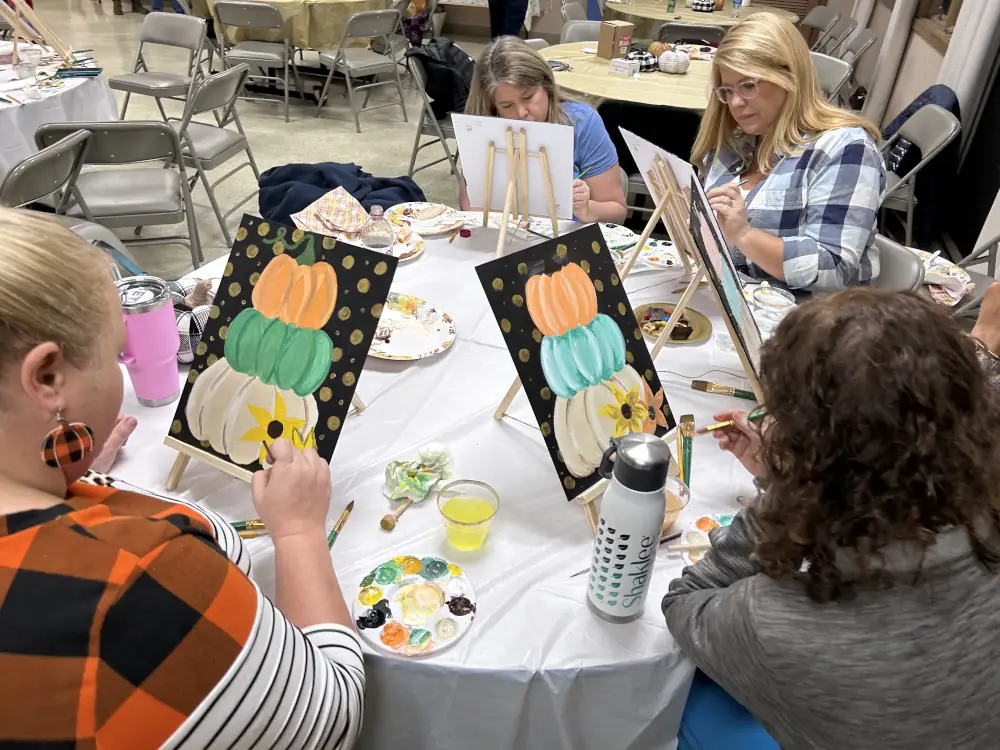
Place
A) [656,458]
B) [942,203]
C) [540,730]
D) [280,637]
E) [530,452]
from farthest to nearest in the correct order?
[942,203] < [530,452] < [540,730] < [656,458] < [280,637]

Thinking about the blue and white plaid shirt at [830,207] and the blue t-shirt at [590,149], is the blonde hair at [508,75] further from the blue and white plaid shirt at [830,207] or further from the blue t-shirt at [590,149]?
the blue and white plaid shirt at [830,207]

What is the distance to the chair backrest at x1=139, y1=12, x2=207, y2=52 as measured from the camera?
173 inches

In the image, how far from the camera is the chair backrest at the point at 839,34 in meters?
5.75

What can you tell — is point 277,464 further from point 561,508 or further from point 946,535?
point 946,535

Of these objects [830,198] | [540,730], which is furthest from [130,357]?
[830,198]

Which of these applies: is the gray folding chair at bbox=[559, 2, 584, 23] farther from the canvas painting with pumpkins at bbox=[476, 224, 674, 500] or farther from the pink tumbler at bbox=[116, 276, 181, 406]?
the pink tumbler at bbox=[116, 276, 181, 406]

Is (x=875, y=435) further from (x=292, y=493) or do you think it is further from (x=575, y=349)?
(x=292, y=493)

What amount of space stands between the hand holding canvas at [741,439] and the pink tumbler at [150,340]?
960 millimetres

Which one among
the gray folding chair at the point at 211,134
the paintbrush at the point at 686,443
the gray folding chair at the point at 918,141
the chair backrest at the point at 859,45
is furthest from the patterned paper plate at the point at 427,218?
the chair backrest at the point at 859,45

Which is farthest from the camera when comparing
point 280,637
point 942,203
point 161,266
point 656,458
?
point 942,203

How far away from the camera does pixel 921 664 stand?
76cm

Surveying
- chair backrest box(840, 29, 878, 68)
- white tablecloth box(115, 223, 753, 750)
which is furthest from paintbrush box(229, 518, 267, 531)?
chair backrest box(840, 29, 878, 68)

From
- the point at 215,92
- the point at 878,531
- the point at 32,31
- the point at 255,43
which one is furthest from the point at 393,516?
the point at 255,43

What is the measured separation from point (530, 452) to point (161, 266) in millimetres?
2922
